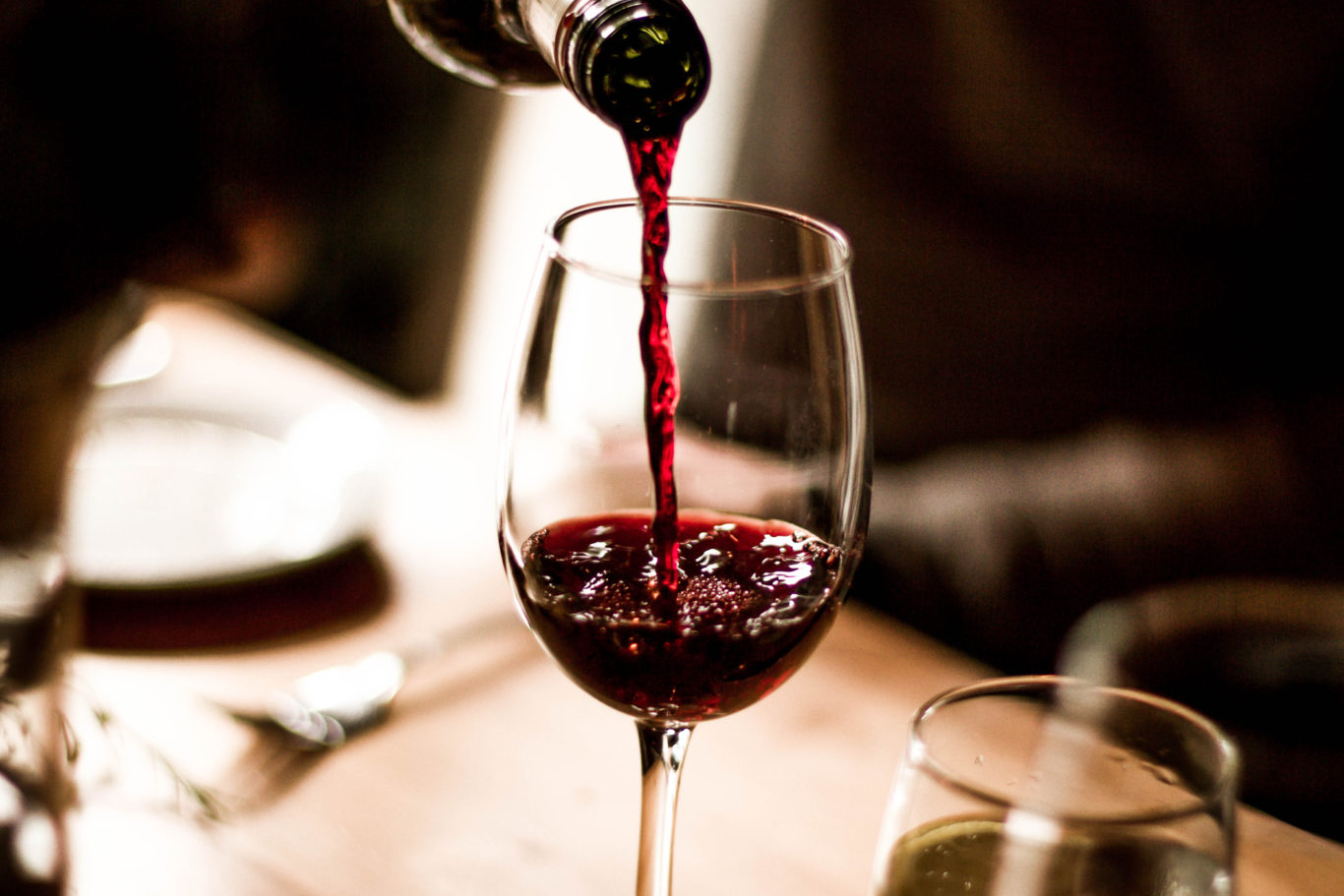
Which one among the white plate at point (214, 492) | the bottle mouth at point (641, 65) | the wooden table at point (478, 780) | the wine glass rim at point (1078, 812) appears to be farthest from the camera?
the white plate at point (214, 492)

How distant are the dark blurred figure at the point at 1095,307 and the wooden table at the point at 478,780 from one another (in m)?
0.53

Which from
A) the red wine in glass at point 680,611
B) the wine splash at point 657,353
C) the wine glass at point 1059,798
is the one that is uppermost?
the wine splash at point 657,353

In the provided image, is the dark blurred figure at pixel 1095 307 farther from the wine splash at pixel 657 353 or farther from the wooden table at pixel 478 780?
the wine splash at pixel 657 353

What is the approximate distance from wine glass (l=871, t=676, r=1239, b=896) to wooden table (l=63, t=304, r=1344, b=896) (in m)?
0.24

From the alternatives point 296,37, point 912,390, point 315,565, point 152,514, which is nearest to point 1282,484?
point 912,390

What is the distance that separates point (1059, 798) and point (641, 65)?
327 mm

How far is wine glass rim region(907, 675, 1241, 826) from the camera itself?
1.17 ft

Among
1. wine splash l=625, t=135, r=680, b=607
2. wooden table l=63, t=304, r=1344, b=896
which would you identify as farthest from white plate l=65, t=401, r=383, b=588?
wine splash l=625, t=135, r=680, b=607

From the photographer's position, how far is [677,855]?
672mm

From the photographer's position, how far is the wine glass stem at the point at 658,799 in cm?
54

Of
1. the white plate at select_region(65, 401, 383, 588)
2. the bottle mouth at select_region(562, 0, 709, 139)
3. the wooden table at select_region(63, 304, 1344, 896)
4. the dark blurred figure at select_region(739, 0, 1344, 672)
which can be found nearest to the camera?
the bottle mouth at select_region(562, 0, 709, 139)

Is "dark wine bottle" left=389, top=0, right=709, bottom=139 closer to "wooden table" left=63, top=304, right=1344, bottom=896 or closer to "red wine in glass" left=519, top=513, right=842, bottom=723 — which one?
"red wine in glass" left=519, top=513, right=842, bottom=723

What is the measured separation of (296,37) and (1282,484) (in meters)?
1.64

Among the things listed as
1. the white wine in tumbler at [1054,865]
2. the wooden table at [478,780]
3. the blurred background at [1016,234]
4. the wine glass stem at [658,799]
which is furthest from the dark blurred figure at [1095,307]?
the white wine in tumbler at [1054,865]
